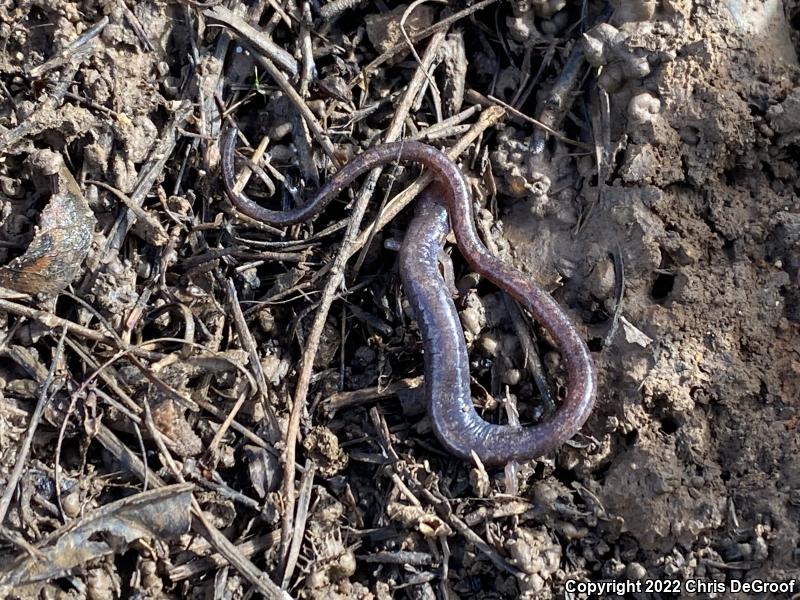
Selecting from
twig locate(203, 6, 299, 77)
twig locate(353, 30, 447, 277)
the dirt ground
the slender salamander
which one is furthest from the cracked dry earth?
twig locate(203, 6, 299, 77)

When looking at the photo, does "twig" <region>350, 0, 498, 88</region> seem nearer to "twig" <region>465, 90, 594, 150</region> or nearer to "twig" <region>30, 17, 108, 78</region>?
"twig" <region>465, 90, 594, 150</region>

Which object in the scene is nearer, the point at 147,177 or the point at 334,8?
the point at 147,177

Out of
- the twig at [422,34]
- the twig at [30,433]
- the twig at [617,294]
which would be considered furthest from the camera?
the twig at [422,34]

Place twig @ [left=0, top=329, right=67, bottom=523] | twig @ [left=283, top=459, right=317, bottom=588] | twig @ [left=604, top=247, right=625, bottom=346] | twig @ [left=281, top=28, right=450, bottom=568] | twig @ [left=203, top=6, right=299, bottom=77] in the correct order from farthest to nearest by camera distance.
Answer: twig @ [left=203, top=6, right=299, bottom=77] < twig @ [left=604, top=247, right=625, bottom=346] < twig @ [left=281, top=28, right=450, bottom=568] < twig @ [left=283, top=459, right=317, bottom=588] < twig @ [left=0, top=329, right=67, bottom=523]

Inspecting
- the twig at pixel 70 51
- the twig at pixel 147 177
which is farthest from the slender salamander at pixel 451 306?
the twig at pixel 70 51

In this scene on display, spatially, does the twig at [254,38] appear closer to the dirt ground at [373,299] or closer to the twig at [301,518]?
the dirt ground at [373,299]

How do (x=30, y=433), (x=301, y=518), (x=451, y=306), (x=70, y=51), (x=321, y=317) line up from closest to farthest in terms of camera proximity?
(x=30, y=433)
(x=301, y=518)
(x=70, y=51)
(x=321, y=317)
(x=451, y=306)

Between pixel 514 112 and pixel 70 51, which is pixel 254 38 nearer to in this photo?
pixel 70 51

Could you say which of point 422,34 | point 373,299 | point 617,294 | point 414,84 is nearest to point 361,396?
point 373,299

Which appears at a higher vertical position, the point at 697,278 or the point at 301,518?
the point at 697,278

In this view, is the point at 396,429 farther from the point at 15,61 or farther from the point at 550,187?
the point at 15,61
